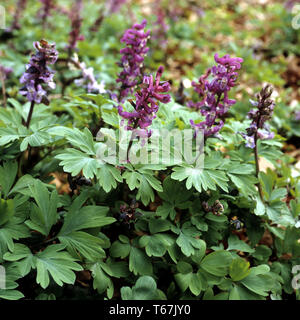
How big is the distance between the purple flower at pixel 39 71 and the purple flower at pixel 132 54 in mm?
525

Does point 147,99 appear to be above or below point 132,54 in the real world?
below

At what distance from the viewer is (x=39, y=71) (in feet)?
7.18

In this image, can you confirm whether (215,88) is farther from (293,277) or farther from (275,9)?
(275,9)

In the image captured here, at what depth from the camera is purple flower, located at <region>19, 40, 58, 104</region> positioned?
2115 mm

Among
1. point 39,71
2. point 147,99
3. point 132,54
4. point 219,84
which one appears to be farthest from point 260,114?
point 39,71

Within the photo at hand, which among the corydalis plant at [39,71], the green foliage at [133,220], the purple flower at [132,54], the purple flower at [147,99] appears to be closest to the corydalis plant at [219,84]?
the green foliage at [133,220]

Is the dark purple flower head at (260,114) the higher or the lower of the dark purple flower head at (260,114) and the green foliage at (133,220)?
the higher

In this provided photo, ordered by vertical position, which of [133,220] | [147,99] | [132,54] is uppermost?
[132,54]

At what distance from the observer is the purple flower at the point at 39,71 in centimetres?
212

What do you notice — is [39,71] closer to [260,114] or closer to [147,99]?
[147,99]

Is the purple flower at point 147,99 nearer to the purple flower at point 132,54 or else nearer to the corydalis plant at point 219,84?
the corydalis plant at point 219,84
